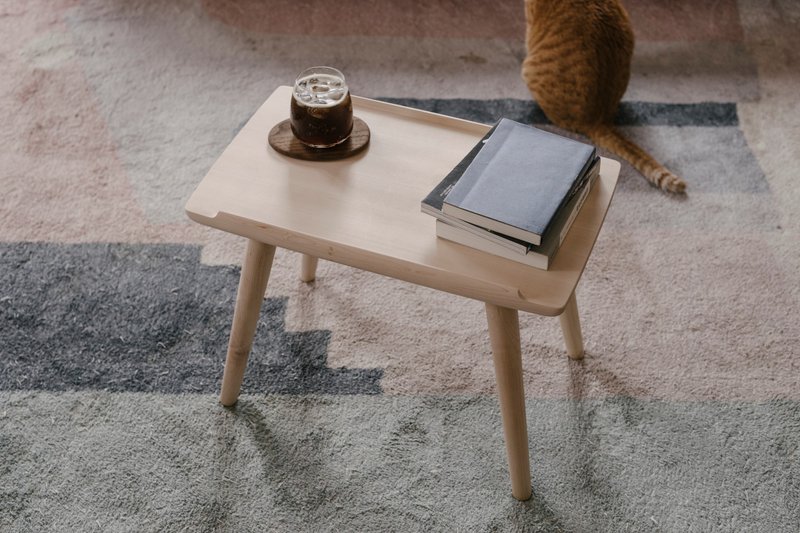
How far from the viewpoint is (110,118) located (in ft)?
6.12

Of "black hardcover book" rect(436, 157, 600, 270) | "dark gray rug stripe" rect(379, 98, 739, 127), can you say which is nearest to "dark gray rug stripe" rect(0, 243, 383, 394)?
"black hardcover book" rect(436, 157, 600, 270)

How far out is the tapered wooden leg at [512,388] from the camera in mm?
1061

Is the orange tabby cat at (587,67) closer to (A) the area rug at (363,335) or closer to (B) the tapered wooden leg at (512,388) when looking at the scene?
(A) the area rug at (363,335)

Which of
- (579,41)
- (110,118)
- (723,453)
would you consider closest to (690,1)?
(579,41)

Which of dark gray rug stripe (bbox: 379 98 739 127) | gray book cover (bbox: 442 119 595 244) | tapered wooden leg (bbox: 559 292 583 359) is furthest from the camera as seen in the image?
dark gray rug stripe (bbox: 379 98 739 127)

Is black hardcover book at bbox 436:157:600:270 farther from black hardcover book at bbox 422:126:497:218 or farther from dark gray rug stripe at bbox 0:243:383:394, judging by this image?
dark gray rug stripe at bbox 0:243:383:394

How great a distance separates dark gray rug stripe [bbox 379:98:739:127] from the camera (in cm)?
189

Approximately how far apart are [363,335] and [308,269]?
0.17 meters

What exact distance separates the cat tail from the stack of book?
0.63 m

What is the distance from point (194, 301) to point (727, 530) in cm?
98

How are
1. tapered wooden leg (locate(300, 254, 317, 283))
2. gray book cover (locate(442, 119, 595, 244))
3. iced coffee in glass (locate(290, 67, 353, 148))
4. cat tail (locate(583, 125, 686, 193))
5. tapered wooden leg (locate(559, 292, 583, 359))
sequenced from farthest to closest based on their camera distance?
cat tail (locate(583, 125, 686, 193)) < tapered wooden leg (locate(300, 254, 317, 283)) < tapered wooden leg (locate(559, 292, 583, 359)) < iced coffee in glass (locate(290, 67, 353, 148)) < gray book cover (locate(442, 119, 595, 244))

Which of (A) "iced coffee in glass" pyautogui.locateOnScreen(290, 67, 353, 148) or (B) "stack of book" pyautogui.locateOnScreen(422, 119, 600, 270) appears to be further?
(A) "iced coffee in glass" pyautogui.locateOnScreen(290, 67, 353, 148)

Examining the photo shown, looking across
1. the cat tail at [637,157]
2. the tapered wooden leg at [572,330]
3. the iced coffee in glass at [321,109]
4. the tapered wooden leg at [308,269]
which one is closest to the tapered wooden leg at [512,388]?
the tapered wooden leg at [572,330]

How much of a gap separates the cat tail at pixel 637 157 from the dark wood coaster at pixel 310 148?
75 centimetres
